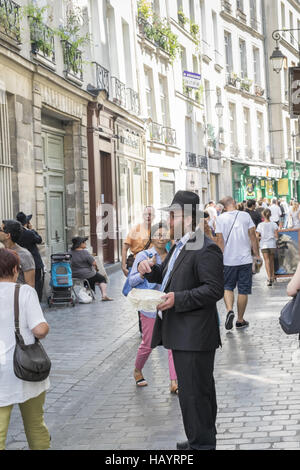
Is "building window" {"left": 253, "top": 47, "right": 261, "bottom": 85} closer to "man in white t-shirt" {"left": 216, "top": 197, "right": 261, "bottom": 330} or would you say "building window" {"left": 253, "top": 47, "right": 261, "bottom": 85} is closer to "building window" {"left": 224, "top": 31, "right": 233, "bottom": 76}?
"building window" {"left": 224, "top": 31, "right": 233, "bottom": 76}

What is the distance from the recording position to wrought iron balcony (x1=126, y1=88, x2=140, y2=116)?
80.5 ft

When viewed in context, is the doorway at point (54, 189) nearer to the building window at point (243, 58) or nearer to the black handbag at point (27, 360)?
the black handbag at point (27, 360)

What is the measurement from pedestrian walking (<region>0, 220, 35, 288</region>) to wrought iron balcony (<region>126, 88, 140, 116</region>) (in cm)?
1641

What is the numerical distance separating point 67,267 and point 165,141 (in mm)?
16427

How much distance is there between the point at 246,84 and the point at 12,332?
39.3 metres

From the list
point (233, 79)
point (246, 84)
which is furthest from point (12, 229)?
point (246, 84)

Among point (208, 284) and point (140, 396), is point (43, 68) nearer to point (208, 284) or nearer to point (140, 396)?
point (140, 396)

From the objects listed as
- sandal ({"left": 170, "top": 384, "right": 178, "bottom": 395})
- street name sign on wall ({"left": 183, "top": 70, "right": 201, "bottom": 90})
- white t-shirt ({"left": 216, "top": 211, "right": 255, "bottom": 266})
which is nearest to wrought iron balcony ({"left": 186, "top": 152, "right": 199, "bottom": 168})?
street name sign on wall ({"left": 183, "top": 70, "right": 201, "bottom": 90})

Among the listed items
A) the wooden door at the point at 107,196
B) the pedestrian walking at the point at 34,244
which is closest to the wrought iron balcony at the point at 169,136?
the wooden door at the point at 107,196

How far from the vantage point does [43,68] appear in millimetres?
15898

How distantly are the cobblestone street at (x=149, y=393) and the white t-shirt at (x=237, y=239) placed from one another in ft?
3.07

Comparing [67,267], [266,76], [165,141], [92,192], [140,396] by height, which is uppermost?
[266,76]

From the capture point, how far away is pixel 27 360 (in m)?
4.51
